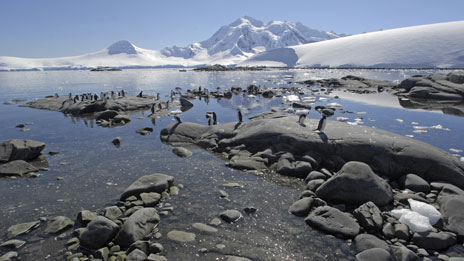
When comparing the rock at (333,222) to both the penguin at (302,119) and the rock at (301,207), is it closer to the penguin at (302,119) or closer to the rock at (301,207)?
the rock at (301,207)

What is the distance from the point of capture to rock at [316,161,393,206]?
19.8ft

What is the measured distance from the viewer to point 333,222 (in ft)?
17.2

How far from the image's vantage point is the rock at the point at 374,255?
425cm

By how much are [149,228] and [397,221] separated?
189 inches

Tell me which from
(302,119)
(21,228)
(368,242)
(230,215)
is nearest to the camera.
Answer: (368,242)

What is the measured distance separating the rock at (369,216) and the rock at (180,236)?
128 inches

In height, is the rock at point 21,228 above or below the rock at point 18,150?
below

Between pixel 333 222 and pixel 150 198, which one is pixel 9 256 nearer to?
pixel 150 198

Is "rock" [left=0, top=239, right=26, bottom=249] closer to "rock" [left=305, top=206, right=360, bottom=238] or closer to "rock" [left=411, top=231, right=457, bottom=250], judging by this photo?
"rock" [left=305, top=206, right=360, bottom=238]

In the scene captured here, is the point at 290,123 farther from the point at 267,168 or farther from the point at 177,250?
the point at 177,250


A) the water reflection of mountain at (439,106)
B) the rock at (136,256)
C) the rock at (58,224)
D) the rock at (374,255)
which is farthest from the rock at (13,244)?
the water reflection of mountain at (439,106)

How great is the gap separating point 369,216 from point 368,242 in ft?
2.39

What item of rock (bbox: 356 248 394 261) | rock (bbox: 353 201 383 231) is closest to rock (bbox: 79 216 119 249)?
rock (bbox: 356 248 394 261)

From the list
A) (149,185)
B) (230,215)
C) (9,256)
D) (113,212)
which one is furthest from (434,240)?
(9,256)
